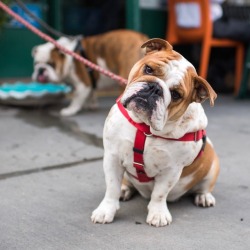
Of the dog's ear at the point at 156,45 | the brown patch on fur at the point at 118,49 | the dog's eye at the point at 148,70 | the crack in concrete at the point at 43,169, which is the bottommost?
the crack in concrete at the point at 43,169

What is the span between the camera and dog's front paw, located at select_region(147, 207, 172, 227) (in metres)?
2.53

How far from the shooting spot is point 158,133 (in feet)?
7.86

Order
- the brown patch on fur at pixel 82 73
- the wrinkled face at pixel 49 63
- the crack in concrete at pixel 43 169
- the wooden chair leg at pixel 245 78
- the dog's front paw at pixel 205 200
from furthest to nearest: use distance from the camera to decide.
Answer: the wooden chair leg at pixel 245 78
the brown patch on fur at pixel 82 73
the wrinkled face at pixel 49 63
the crack in concrete at pixel 43 169
the dog's front paw at pixel 205 200

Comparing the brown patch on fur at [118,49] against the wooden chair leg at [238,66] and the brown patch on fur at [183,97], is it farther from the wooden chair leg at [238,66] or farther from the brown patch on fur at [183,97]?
the brown patch on fur at [183,97]

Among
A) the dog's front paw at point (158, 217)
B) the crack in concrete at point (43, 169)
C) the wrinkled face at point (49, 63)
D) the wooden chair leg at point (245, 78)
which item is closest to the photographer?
the dog's front paw at point (158, 217)

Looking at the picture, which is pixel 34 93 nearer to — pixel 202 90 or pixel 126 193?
pixel 126 193

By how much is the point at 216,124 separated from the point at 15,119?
2204 mm

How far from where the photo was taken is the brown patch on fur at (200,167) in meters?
2.64

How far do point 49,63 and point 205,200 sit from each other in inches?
118

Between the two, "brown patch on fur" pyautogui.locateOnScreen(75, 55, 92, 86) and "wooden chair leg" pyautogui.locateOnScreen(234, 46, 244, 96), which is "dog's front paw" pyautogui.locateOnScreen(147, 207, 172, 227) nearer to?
"brown patch on fur" pyautogui.locateOnScreen(75, 55, 92, 86)

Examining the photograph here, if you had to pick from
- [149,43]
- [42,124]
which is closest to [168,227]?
[149,43]

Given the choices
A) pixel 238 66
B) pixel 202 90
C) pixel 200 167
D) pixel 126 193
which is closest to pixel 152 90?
pixel 202 90

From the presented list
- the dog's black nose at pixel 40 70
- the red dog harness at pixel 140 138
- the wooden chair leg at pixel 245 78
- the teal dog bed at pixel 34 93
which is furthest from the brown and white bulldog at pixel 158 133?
the wooden chair leg at pixel 245 78

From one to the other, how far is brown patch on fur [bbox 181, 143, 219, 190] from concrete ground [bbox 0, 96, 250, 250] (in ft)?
0.62
